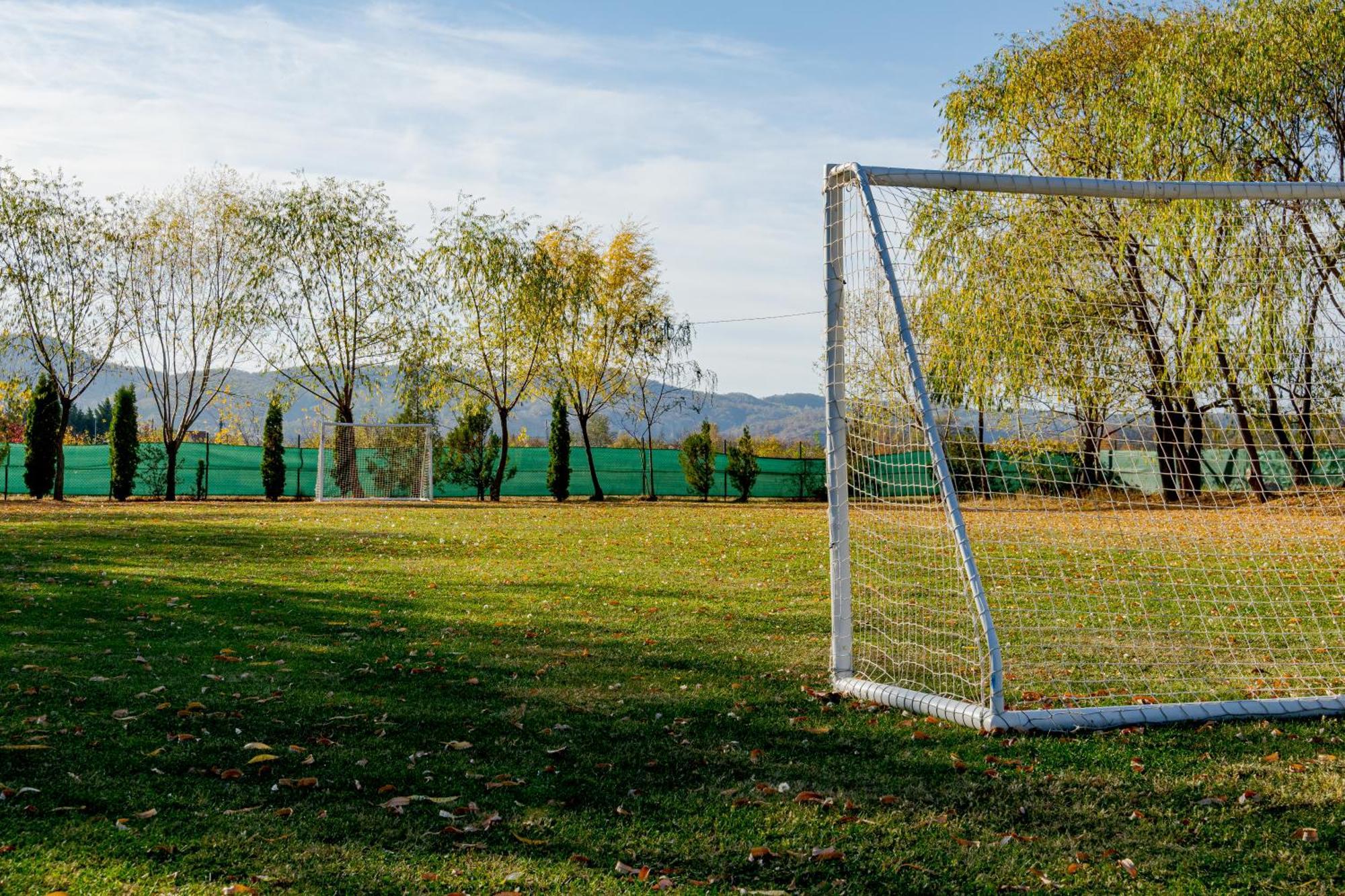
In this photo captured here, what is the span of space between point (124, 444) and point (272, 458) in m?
3.71

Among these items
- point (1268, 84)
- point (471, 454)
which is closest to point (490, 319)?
point (471, 454)

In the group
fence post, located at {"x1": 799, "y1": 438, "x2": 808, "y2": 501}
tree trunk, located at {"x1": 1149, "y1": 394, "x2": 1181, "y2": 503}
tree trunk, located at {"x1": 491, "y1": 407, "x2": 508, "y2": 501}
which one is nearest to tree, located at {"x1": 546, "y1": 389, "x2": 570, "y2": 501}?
tree trunk, located at {"x1": 491, "y1": 407, "x2": 508, "y2": 501}

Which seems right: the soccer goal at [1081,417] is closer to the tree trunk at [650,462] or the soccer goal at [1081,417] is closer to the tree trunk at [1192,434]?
the tree trunk at [1192,434]

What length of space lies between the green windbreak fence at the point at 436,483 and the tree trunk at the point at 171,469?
21.5 inches

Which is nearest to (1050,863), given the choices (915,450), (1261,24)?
(915,450)

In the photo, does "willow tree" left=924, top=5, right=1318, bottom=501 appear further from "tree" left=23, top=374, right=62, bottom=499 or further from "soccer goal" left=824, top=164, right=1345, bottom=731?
"tree" left=23, top=374, right=62, bottom=499

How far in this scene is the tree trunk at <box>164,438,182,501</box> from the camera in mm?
27438

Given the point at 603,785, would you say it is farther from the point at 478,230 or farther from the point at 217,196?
the point at 217,196

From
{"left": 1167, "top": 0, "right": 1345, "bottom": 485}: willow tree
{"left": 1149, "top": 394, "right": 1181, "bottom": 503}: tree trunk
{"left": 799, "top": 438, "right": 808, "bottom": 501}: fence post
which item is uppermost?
{"left": 1167, "top": 0, "right": 1345, "bottom": 485}: willow tree

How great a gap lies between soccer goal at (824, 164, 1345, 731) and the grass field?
671 mm

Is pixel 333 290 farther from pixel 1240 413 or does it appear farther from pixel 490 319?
pixel 1240 413

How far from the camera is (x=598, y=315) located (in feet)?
106

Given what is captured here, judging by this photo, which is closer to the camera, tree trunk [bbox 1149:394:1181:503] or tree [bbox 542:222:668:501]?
tree trunk [bbox 1149:394:1181:503]

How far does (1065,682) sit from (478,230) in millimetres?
25198
